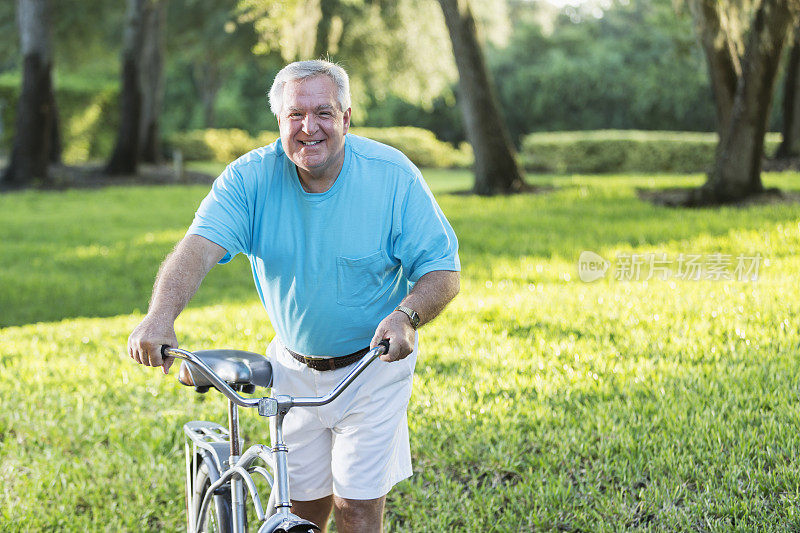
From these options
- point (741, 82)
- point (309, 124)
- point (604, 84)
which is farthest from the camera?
point (604, 84)

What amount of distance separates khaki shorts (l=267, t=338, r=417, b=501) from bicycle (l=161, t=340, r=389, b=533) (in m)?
0.30

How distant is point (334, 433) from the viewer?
3.29m

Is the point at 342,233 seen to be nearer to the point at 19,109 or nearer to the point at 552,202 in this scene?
the point at 552,202

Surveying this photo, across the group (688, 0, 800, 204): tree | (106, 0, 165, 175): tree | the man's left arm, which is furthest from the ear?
(106, 0, 165, 175): tree

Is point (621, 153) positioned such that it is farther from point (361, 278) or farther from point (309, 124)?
point (309, 124)

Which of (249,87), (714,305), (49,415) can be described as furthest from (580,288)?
(249,87)

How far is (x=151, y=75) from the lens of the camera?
23.8 metres

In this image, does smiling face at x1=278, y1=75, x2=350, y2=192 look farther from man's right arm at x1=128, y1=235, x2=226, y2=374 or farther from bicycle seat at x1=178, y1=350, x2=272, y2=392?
bicycle seat at x1=178, y1=350, x2=272, y2=392

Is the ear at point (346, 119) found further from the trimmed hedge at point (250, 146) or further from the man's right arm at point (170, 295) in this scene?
the trimmed hedge at point (250, 146)

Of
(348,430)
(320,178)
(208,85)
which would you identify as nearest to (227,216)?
(320,178)

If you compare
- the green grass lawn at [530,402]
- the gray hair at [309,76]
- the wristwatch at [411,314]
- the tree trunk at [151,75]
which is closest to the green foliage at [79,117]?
the tree trunk at [151,75]

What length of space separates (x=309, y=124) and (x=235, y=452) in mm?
1137

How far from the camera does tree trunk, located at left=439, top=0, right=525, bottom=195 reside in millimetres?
14109

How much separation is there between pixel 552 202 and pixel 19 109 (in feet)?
39.6
